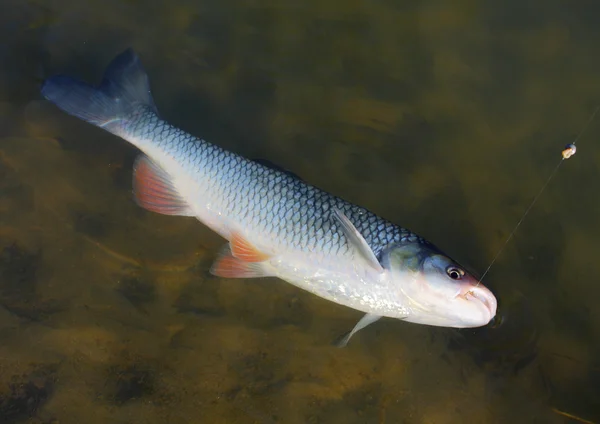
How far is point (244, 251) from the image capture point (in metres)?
2.83

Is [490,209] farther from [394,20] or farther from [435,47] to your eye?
[394,20]

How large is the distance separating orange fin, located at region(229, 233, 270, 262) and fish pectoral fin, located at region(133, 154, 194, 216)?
16.9 inches

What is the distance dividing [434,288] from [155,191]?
6.50 ft

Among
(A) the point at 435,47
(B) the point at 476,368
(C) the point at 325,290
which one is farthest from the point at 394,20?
(B) the point at 476,368

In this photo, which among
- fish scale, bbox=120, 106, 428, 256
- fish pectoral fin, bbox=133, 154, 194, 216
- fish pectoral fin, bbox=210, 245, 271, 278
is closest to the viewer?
fish scale, bbox=120, 106, 428, 256

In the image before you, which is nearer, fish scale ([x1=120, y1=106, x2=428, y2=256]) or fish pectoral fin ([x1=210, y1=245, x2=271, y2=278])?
fish scale ([x1=120, y1=106, x2=428, y2=256])

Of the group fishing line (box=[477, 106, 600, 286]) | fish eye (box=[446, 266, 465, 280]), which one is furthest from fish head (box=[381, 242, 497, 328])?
fishing line (box=[477, 106, 600, 286])

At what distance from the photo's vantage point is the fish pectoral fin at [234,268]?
2863 mm

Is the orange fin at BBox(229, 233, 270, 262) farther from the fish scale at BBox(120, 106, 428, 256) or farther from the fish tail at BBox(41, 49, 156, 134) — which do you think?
the fish tail at BBox(41, 49, 156, 134)

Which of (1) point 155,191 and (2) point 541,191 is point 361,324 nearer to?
(1) point 155,191

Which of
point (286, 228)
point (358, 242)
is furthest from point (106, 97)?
point (358, 242)

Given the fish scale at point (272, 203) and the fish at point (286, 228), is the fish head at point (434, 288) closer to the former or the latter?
the fish at point (286, 228)

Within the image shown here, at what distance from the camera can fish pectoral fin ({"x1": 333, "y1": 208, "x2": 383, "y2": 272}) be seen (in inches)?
101

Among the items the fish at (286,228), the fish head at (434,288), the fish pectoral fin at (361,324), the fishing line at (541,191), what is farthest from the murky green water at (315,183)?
the fish head at (434,288)
